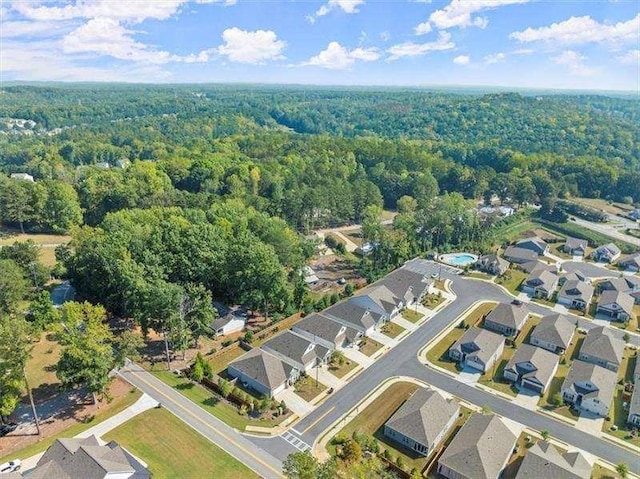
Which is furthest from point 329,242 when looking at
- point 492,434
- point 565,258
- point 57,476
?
point 57,476

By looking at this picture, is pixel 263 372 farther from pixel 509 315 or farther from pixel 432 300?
pixel 509 315

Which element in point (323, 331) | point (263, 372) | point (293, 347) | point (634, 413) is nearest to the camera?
point (634, 413)

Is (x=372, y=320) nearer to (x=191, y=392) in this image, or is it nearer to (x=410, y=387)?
(x=410, y=387)

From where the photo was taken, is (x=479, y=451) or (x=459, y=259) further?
(x=459, y=259)

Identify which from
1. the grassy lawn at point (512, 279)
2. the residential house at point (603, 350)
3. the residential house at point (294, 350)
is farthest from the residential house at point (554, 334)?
the residential house at point (294, 350)

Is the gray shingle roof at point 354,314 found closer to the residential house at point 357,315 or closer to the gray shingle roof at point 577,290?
the residential house at point 357,315

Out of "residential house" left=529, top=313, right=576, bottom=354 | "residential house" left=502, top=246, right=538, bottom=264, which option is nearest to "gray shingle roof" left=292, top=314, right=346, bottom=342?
"residential house" left=529, top=313, right=576, bottom=354

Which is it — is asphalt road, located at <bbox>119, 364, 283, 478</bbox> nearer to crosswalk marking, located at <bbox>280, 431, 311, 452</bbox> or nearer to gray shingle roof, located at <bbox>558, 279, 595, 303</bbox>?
crosswalk marking, located at <bbox>280, 431, 311, 452</bbox>

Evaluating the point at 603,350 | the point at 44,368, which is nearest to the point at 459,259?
the point at 603,350

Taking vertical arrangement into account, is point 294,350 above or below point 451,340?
above
